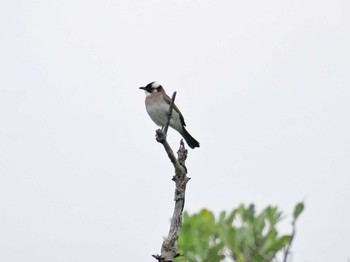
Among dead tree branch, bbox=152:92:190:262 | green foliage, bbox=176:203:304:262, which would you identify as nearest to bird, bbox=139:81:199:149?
dead tree branch, bbox=152:92:190:262

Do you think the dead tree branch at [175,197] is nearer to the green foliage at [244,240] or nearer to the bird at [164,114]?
the green foliage at [244,240]

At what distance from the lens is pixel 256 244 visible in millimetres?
3596

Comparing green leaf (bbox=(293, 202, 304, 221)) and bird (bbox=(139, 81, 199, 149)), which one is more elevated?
bird (bbox=(139, 81, 199, 149))

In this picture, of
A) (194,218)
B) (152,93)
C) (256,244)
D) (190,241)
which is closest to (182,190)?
(194,218)

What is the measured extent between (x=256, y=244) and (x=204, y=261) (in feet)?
0.83

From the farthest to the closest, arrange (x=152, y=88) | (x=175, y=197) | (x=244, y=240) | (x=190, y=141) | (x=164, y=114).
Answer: (x=152, y=88) → (x=190, y=141) → (x=164, y=114) → (x=175, y=197) → (x=244, y=240)

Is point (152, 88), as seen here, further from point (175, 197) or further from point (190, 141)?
point (175, 197)

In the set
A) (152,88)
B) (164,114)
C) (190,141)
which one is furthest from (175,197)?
(152,88)

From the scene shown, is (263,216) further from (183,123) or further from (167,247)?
(183,123)

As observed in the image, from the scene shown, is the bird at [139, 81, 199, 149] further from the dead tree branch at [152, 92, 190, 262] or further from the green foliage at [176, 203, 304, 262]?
the green foliage at [176, 203, 304, 262]

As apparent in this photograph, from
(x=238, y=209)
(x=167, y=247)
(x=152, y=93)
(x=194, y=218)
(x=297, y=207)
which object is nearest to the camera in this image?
(x=297, y=207)

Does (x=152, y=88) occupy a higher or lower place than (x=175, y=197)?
higher

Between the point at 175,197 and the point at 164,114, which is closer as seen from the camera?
the point at 175,197

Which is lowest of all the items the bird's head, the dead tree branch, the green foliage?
the green foliage
